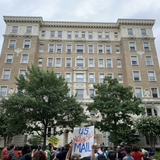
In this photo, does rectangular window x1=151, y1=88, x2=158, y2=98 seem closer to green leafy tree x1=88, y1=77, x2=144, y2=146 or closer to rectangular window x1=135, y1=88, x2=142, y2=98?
rectangular window x1=135, y1=88, x2=142, y2=98

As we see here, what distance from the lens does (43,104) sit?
18922 mm

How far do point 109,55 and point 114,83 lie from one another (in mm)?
14890

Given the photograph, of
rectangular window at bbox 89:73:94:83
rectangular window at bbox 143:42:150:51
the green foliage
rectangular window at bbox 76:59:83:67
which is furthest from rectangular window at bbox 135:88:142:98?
the green foliage

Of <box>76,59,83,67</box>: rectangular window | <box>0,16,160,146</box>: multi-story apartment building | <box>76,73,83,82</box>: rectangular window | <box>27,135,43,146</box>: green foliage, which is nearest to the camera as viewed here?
<box>27,135,43,146</box>: green foliage

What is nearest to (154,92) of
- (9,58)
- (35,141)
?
(35,141)

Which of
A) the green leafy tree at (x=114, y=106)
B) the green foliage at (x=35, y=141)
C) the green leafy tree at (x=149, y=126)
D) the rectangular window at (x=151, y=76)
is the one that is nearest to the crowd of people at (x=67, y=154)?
the green leafy tree at (x=114, y=106)

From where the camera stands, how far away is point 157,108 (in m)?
30.4

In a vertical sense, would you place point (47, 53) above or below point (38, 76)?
above

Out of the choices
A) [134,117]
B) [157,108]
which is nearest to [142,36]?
Result: [157,108]

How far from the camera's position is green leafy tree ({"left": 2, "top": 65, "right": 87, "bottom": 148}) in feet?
60.3

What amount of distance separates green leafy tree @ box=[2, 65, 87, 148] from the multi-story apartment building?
11.2 m

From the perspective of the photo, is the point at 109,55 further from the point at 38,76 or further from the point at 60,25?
the point at 38,76

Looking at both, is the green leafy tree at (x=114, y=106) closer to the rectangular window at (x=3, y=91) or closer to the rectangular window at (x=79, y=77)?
the rectangular window at (x=79, y=77)

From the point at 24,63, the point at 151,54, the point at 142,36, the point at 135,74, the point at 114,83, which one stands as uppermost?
the point at 142,36
